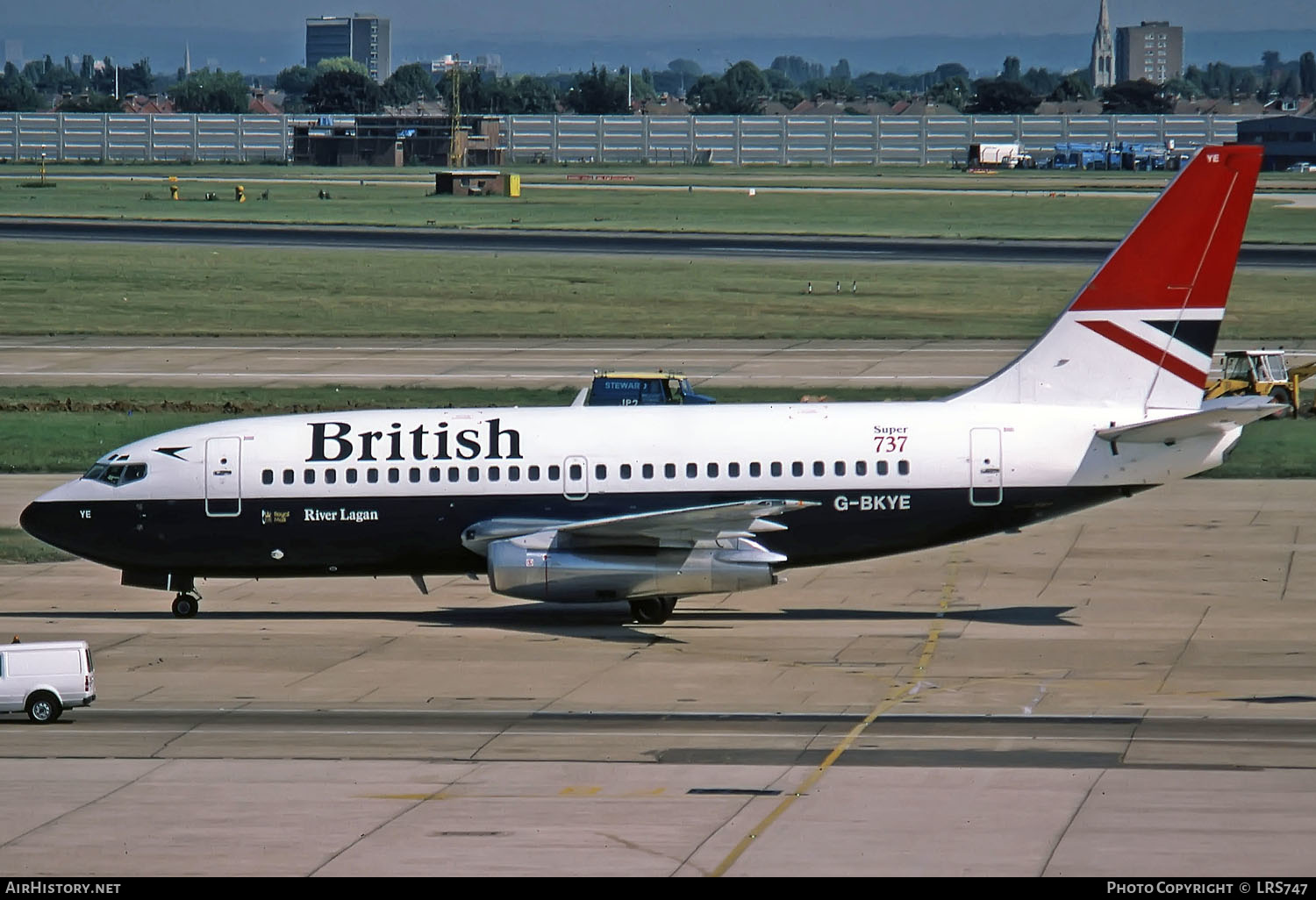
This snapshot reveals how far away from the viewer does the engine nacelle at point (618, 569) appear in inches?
1361

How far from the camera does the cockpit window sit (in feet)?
120

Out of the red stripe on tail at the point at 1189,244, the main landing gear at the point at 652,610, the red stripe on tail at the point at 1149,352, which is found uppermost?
the red stripe on tail at the point at 1189,244

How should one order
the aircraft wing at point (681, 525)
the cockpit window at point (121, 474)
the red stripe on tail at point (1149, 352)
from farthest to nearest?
the cockpit window at point (121, 474) → the red stripe on tail at point (1149, 352) → the aircraft wing at point (681, 525)

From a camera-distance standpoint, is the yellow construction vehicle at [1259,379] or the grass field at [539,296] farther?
the grass field at [539,296]

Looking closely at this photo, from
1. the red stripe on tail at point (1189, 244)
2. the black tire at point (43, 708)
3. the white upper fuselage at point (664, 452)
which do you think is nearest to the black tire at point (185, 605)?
the white upper fuselage at point (664, 452)

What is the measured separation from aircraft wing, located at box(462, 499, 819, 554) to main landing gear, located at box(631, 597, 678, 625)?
177 centimetres

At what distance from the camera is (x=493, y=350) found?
79938 millimetres

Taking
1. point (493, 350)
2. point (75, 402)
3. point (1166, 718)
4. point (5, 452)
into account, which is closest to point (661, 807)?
point (1166, 718)

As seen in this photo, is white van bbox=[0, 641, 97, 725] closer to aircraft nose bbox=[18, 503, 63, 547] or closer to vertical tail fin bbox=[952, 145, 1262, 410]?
aircraft nose bbox=[18, 503, 63, 547]

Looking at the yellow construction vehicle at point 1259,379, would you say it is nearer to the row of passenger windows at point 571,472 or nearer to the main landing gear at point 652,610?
the row of passenger windows at point 571,472

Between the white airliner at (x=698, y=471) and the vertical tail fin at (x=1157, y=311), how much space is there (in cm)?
4

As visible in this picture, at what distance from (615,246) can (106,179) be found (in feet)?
321

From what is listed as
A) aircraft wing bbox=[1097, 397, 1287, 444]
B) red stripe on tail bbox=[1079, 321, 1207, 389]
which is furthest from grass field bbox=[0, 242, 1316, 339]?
aircraft wing bbox=[1097, 397, 1287, 444]

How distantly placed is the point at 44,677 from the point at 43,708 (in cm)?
50
